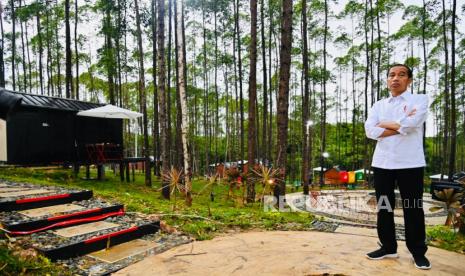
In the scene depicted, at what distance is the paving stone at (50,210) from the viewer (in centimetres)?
370

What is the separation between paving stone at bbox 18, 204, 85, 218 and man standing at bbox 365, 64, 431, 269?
12.5ft

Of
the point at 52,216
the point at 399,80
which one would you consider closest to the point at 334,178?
the point at 399,80

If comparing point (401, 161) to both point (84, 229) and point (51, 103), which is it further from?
point (51, 103)

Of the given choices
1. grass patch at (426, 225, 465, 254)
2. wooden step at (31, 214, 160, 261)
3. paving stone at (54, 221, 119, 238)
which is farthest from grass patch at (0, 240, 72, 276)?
grass patch at (426, 225, 465, 254)

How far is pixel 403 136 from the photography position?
2506mm

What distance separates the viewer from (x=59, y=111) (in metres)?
10.2

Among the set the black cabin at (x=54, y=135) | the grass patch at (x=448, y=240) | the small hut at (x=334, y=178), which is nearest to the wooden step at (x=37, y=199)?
the grass patch at (x=448, y=240)

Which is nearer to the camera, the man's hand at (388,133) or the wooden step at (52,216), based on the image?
the man's hand at (388,133)

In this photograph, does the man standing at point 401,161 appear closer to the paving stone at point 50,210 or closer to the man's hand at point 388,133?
the man's hand at point 388,133

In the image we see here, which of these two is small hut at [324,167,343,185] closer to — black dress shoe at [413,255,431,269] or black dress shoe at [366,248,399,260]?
black dress shoe at [366,248,399,260]

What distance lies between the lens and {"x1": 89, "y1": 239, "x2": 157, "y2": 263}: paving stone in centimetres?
289

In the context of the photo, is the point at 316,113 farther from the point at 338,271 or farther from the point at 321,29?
the point at 338,271

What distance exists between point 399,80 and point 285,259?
6.31 ft

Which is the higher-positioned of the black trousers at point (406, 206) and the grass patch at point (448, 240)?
the black trousers at point (406, 206)
